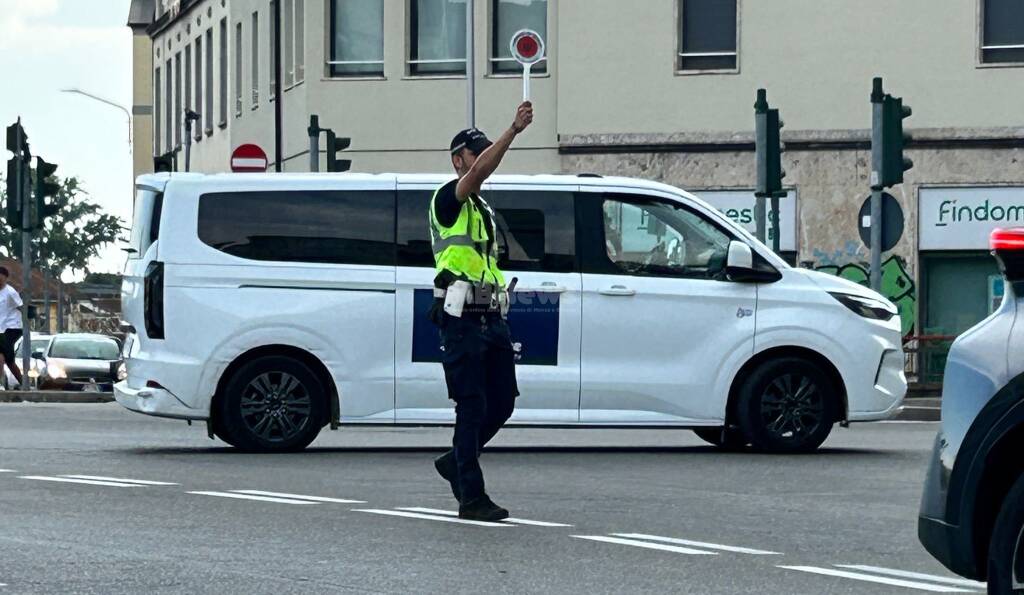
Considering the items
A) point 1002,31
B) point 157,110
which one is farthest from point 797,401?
point 157,110

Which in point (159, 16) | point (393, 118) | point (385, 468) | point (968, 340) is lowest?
point (385, 468)

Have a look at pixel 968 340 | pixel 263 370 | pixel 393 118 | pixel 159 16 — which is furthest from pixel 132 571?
pixel 159 16

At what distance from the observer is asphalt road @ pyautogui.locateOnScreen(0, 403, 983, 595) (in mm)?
8852

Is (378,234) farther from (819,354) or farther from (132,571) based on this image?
(132,571)

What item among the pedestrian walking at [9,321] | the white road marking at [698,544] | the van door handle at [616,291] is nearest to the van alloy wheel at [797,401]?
the van door handle at [616,291]

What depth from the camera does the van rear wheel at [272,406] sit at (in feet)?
53.0

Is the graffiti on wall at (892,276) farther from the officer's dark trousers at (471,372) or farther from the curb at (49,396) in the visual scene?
the officer's dark trousers at (471,372)

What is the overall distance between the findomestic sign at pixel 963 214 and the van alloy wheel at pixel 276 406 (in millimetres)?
20647

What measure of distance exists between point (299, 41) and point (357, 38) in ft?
7.46

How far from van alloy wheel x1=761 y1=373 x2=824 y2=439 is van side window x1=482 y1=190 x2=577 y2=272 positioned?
1.62 m

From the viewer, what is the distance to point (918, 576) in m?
9.04

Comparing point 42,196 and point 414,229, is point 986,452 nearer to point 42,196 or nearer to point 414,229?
point 414,229

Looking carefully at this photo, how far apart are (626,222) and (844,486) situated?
12.1ft

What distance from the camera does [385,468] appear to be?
1466 centimetres
